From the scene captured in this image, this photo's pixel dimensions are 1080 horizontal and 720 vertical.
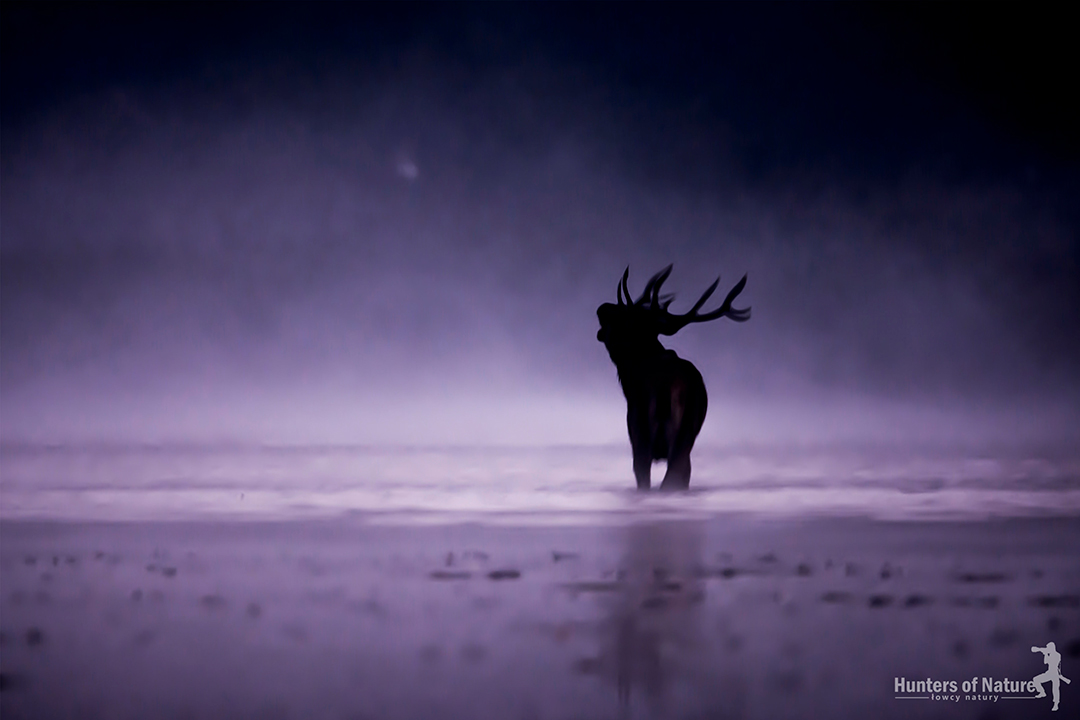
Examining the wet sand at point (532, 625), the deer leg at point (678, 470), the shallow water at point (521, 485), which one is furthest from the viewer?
the deer leg at point (678, 470)

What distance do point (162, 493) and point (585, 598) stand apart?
2.52 metres

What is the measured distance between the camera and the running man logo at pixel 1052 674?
1.18m

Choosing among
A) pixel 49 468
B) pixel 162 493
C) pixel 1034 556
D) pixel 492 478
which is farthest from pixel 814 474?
pixel 49 468

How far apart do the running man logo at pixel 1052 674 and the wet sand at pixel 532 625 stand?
0.01 metres

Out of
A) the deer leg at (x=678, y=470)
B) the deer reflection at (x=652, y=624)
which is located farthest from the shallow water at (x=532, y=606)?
the deer leg at (x=678, y=470)

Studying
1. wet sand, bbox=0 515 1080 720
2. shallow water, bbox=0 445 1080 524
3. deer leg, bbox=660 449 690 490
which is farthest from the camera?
deer leg, bbox=660 449 690 490

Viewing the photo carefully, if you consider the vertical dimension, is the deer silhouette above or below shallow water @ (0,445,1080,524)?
above

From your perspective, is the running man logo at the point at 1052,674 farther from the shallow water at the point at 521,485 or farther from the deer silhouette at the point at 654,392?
the deer silhouette at the point at 654,392

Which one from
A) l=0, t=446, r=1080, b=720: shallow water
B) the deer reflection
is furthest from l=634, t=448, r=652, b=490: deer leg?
the deer reflection

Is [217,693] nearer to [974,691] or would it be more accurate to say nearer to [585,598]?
[585,598]

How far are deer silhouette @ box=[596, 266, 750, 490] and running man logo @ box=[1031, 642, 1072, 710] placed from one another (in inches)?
93.7

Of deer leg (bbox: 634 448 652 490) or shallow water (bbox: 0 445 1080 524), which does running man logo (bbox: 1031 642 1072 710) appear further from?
deer leg (bbox: 634 448 652 490)

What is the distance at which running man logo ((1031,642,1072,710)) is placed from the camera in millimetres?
1182

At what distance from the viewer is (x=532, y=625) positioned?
1474 mm
